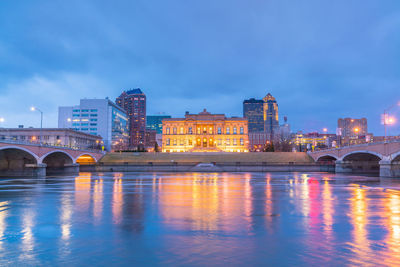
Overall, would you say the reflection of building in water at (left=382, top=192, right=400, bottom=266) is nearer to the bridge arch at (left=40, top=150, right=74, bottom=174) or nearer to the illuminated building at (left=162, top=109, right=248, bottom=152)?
the bridge arch at (left=40, top=150, right=74, bottom=174)

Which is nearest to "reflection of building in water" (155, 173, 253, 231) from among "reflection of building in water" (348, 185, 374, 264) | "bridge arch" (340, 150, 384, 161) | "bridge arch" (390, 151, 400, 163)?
"reflection of building in water" (348, 185, 374, 264)

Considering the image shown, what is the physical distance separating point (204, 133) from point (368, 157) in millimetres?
83792

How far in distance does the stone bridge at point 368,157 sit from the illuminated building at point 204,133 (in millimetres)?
52182

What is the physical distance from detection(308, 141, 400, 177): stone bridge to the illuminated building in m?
52.2

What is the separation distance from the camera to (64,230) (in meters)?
14.2

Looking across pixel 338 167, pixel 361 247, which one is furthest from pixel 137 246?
pixel 338 167

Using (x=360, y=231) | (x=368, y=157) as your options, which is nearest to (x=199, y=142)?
(x=368, y=157)

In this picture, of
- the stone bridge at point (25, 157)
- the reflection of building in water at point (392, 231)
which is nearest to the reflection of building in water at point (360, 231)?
the reflection of building in water at point (392, 231)

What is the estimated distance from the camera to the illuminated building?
477 feet

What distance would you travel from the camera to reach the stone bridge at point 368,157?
5428 cm

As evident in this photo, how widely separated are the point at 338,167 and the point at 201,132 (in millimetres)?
80142

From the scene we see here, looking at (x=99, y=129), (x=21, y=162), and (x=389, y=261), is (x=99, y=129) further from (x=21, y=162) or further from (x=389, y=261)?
(x=389, y=261)

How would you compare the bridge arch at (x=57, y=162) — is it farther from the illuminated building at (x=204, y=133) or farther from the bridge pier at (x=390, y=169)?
the bridge pier at (x=390, y=169)

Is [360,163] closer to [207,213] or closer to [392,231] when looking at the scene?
[392,231]
